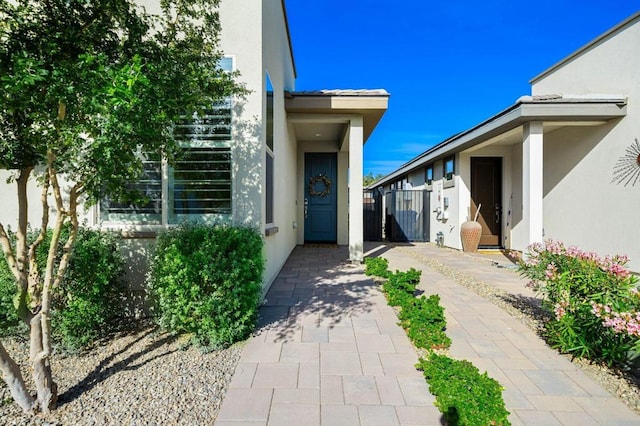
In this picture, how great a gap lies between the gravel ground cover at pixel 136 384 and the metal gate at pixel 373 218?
895 centimetres

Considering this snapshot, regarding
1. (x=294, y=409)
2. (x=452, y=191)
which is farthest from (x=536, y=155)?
(x=294, y=409)

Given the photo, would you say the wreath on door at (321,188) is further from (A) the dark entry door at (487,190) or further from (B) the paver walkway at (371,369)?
(B) the paver walkway at (371,369)

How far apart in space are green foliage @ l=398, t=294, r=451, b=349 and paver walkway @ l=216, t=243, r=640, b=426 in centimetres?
11

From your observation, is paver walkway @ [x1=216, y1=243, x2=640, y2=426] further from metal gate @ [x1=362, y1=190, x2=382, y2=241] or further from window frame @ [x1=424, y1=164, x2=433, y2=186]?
metal gate @ [x1=362, y1=190, x2=382, y2=241]

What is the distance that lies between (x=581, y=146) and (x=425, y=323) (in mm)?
5908

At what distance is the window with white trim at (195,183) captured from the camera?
12.3ft

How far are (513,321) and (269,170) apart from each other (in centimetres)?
374

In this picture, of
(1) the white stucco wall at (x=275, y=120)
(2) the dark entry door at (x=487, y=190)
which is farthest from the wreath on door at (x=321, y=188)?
(2) the dark entry door at (x=487, y=190)

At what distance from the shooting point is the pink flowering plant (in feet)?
7.55

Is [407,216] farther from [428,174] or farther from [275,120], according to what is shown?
[275,120]

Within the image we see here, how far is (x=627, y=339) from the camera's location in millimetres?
2432

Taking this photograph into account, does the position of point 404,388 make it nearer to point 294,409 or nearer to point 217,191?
point 294,409

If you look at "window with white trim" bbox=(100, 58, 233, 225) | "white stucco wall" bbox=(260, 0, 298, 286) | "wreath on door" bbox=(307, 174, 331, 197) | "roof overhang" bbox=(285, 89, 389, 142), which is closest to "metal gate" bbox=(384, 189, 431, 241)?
"wreath on door" bbox=(307, 174, 331, 197)

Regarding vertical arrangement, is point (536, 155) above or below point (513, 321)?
above
